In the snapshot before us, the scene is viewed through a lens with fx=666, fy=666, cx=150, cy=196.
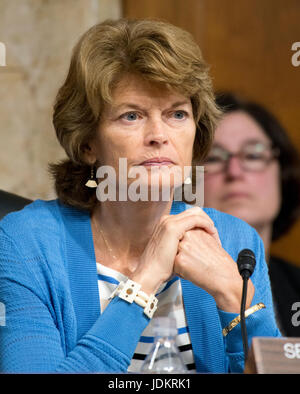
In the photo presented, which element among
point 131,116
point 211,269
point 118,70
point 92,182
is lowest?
point 211,269

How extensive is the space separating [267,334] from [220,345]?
6.8 inches

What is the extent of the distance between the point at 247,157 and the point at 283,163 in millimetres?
210

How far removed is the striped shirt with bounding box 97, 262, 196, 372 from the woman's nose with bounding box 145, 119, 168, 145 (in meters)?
0.35

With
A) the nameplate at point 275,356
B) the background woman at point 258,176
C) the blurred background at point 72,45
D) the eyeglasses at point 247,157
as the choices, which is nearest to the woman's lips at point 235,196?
the background woman at point 258,176

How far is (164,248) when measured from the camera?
60.6 inches

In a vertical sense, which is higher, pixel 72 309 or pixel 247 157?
pixel 247 157

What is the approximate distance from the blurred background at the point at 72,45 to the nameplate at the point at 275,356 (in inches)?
84.1

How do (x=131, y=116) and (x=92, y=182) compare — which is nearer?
(x=131, y=116)

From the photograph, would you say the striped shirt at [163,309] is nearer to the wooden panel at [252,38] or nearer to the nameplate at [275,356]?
the nameplate at [275,356]

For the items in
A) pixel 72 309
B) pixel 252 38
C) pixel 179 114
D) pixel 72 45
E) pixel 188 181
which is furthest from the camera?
pixel 252 38

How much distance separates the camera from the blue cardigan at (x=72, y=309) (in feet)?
4.53

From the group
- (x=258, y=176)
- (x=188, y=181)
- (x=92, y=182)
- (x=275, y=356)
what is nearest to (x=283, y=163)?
(x=258, y=176)

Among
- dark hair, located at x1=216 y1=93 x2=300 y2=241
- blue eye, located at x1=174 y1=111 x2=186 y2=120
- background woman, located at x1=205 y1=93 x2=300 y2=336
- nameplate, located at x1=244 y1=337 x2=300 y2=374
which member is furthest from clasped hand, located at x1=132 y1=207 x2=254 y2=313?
dark hair, located at x1=216 y1=93 x2=300 y2=241

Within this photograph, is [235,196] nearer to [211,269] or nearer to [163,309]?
[163,309]
